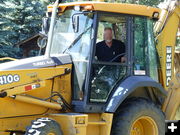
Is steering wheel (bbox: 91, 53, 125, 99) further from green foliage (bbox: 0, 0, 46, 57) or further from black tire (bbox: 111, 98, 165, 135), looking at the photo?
green foliage (bbox: 0, 0, 46, 57)

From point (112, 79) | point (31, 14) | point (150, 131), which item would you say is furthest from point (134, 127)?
point (31, 14)

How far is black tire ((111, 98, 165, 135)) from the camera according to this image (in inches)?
Result: 262

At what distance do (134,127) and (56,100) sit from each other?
152cm

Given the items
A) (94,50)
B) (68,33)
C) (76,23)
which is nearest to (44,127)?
(94,50)

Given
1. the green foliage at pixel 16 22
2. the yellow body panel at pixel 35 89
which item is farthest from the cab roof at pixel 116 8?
the green foliage at pixel 16 22

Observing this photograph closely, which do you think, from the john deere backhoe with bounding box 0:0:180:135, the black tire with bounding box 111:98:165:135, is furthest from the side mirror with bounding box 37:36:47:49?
the black tire with bounding box 111:98:165:135

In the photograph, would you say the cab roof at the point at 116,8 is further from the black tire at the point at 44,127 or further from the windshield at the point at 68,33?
the black tire at the point at 44,127

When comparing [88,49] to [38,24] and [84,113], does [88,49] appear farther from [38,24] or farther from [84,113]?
[38,24]

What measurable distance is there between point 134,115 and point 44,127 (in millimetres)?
1720

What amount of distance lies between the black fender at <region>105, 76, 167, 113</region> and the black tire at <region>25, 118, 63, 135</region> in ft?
3.36

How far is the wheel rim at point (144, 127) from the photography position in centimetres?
702

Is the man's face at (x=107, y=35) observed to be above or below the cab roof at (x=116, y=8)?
below

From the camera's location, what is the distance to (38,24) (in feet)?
68.9

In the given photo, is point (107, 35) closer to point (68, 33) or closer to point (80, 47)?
point (80, 47)
